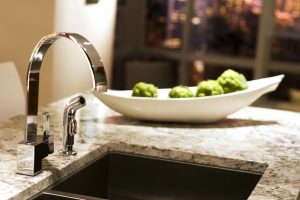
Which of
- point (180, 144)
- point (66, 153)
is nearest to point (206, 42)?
point (180, 144)

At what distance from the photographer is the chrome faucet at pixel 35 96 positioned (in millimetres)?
1482

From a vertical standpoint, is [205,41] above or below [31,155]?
above

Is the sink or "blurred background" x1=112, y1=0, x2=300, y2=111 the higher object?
"blurred background" x1=112, y1=0, x2=300, y2=111

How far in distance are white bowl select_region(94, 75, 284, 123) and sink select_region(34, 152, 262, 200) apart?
0.27 meters

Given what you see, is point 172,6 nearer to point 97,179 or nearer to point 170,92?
point 170,92

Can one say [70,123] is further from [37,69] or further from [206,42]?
[206,42]

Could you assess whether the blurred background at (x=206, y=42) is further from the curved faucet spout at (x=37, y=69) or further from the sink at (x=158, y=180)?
the curved faucet spout at (x=37, y=69)

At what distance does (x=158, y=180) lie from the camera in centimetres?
188

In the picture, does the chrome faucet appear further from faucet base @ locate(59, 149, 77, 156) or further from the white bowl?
the white bowl

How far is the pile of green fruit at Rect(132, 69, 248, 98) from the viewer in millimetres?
2166

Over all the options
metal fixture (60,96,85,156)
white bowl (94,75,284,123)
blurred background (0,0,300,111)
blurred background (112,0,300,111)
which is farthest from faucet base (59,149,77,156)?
blurred background (112,0,300,111)

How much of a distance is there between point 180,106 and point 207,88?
13 cm

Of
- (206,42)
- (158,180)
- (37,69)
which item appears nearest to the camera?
(37,69)

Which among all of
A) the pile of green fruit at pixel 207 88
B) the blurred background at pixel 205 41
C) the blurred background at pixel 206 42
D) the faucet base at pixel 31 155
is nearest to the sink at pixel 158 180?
the faucet base at pixel 31 155
